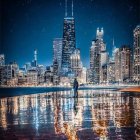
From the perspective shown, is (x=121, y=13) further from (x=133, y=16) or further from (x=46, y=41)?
(x=46, y=41)

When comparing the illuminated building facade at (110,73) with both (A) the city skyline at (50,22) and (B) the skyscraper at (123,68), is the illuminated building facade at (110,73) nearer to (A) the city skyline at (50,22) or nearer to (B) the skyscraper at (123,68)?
(B) the skyscraper at (123,68)

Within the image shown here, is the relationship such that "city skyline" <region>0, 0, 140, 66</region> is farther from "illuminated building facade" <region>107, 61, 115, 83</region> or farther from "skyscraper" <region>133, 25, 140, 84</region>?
"illuminated building facade" <region>107, 61, 115, 83</region>

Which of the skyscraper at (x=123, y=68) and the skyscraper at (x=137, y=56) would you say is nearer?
the skyscraper at (x=137, y=56)

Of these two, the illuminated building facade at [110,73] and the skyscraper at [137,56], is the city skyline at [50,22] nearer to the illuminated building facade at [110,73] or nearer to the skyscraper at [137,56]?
the skyscraper at [137,56]

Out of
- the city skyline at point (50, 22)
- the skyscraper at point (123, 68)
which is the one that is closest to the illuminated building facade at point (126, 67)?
the skyscraper at point (123, 68)

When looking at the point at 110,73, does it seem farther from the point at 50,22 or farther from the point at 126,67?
the point at 50,22

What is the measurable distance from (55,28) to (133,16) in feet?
15.6

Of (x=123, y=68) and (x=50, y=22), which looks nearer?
(x=50, y=22)

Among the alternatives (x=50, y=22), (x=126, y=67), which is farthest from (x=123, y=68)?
(x=50, y=22)

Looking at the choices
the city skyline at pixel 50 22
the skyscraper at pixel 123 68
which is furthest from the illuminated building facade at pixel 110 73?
the city skyline at pixel 50 22

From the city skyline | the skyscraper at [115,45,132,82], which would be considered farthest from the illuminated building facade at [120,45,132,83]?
the city skyline

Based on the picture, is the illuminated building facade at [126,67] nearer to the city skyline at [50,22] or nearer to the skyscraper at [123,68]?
the skyscraper at [123,68]

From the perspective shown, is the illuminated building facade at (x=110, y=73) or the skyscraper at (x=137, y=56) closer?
the skyscraper at (x=137, y=56)

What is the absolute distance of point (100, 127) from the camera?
7.16 metres
